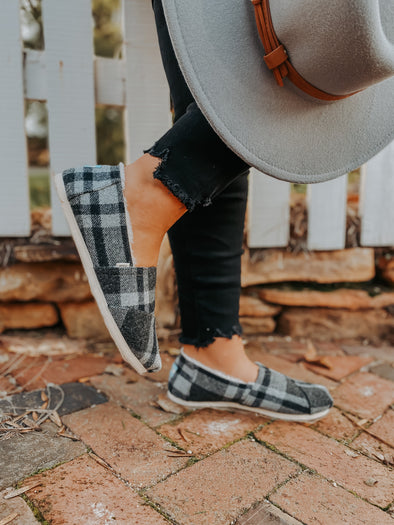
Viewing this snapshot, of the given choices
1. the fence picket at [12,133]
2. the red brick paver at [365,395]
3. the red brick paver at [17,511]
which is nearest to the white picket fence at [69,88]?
the fence picket at [12,133]

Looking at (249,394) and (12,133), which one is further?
(12,133)

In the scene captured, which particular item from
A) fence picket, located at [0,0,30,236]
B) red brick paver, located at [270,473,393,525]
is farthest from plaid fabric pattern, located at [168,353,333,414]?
Result: fence picket, located at [0,0,30,236]

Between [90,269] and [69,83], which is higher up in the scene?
[69,83]

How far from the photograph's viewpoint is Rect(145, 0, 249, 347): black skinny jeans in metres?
0.77

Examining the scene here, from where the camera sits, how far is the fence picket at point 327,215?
1.55m

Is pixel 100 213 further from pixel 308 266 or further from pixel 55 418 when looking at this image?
pixel 308 266

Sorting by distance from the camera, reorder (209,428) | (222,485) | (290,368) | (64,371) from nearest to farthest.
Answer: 1. (222,485)
2. (209,428)
3. (64,371)
4. (290,368)

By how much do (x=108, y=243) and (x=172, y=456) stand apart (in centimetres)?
44

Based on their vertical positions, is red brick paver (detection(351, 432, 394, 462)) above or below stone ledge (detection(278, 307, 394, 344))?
below

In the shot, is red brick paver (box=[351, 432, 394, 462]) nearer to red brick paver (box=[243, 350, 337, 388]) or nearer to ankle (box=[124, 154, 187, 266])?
red brick paver (box=[243, 350, 337, 388])

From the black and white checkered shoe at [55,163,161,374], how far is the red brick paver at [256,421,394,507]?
0.39 metres

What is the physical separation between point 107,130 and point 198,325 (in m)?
3.95

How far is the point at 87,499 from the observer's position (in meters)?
0.72

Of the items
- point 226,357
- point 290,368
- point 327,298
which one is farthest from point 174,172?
point 327,298
